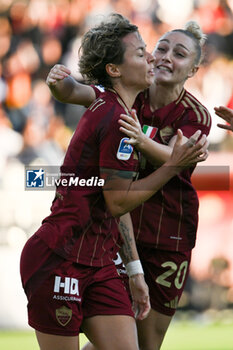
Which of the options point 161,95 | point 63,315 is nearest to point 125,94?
point 161,95

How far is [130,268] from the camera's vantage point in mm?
3697

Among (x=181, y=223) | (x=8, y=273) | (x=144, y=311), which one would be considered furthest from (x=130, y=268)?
(x=8, y=273)

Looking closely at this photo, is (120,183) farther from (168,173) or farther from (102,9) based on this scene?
(102,9)

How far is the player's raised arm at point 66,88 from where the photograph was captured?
355 cm

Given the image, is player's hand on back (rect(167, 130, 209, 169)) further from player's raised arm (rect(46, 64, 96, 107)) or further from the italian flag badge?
the italian flag badge

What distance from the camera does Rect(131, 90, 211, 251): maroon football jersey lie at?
13.3 feet

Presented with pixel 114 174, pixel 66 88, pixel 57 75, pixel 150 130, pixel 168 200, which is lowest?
pixel 168 200

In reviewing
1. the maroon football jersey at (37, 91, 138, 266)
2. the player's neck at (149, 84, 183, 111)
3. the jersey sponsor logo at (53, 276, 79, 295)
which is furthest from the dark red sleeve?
the jersey sponsor logo at (53, 276, 79, 295)

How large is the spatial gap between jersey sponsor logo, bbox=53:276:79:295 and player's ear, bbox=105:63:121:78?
0.94m

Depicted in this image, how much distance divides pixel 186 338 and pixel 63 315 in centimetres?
370

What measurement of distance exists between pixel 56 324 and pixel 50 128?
174 inches

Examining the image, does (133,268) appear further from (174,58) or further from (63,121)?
(63,121)

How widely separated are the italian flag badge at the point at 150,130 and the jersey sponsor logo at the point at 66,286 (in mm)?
1114

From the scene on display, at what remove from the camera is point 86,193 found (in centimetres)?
321
